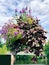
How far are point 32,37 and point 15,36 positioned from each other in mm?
1895

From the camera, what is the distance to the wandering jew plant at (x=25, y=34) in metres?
21.6

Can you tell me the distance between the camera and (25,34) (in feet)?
72.4

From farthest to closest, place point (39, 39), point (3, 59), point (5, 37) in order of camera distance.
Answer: point (5, 37)
point (39, 39)
point (3, 59)

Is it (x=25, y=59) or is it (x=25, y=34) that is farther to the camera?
(x=25, y=59)

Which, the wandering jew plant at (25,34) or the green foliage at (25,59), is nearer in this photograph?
the wandering jew plant at (25,34)

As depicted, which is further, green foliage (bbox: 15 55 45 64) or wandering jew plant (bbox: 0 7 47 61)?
green foliage (bbox: 15 55 45 64)

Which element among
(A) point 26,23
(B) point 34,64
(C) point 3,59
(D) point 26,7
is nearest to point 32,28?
(A) point 26,23

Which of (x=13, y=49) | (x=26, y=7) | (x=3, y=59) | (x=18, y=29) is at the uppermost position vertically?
(x=26, y=7)

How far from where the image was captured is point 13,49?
2262 cm

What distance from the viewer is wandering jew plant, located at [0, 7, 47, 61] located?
21.6 m

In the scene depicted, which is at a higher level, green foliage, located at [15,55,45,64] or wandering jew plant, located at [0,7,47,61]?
wandering jew plant, located at [0,7,47,61]

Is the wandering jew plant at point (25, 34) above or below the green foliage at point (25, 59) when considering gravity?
above

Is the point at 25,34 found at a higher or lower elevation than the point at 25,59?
higher

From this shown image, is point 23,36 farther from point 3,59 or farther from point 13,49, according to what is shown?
point 3,59
